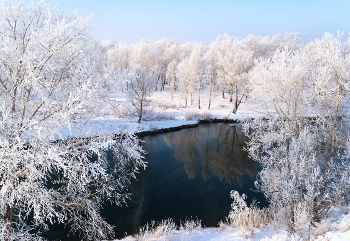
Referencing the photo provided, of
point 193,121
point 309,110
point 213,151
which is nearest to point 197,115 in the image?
point 193,121

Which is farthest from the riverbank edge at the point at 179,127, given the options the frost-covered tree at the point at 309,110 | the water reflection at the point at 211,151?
the frost-covered tree at the point at 309,110

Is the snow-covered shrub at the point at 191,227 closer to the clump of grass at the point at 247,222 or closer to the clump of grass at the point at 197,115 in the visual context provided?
the clump of grass at the point at 247,222

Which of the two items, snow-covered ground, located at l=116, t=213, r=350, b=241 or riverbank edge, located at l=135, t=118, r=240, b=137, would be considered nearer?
snow-covered ground, located at l=116, t=213, r=350, b=241

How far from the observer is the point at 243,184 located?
12109 mm

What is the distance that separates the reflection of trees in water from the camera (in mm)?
13891

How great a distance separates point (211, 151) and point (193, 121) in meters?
8.35

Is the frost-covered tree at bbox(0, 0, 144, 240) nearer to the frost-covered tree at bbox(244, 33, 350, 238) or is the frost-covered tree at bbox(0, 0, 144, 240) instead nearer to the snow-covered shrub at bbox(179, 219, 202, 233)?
the snow-covered shrub at bbox(179, 219, 202, 233)

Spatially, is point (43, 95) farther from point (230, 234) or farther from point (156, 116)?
point (156, 116)

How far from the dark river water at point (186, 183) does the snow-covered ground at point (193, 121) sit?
51.5 inches

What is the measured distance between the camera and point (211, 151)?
57.3 ft

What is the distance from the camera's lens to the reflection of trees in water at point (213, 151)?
13.9 m

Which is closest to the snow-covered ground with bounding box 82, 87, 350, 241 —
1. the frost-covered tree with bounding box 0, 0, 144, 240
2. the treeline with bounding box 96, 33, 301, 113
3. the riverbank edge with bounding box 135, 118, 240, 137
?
the riverbank edge with bounding box 135, 118, 240, 137

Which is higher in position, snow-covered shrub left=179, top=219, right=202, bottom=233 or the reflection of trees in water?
the reflection of trees in water

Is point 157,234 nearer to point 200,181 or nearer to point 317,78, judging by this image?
point 200,181
